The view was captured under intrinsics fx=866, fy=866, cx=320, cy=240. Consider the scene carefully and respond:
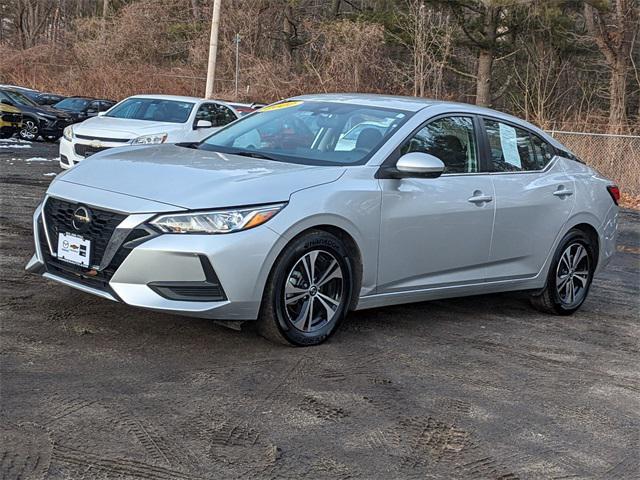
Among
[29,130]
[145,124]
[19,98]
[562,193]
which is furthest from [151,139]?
[19,98]

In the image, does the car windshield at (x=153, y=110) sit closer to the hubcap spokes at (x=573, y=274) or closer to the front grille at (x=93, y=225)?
the hubcap spokes at (x=573, y=274)

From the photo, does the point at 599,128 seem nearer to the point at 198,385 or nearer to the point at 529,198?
the point at 529,198

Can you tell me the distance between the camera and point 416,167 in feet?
18.3

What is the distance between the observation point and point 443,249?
19.9 ft

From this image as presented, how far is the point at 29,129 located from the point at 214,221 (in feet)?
61.9

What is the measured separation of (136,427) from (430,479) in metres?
1.33

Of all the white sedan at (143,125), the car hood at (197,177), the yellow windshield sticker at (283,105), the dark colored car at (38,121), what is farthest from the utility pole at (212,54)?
the car hood at (197,177)

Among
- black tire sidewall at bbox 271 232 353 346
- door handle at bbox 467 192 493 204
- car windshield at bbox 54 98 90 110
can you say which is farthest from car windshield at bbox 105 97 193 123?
car windshield at bbox 54 98 90 110

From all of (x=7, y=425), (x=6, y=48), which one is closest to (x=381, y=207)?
(x=7, y=425)

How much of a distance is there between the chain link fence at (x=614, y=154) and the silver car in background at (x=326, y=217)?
1137 cm

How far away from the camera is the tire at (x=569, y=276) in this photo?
23.3 ft

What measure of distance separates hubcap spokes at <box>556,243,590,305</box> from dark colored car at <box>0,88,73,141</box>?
1777 centimetres

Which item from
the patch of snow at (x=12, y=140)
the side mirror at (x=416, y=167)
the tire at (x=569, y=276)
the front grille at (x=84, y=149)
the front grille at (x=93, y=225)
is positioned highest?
the side mirror at (x=416, y=167)

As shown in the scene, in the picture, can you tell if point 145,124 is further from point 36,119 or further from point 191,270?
point 191,270
